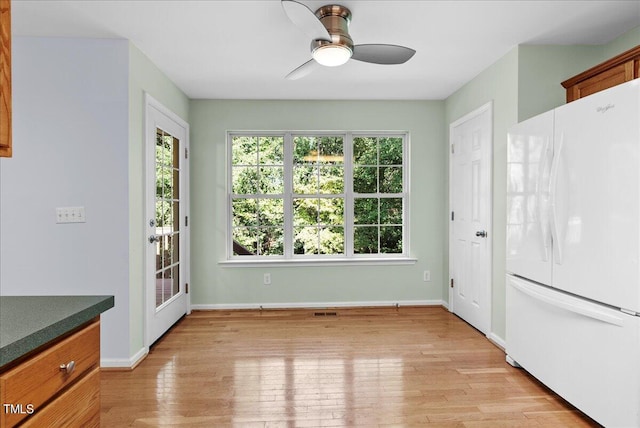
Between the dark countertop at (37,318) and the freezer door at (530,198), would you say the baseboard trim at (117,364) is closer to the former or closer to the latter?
the dark countertop at (37,318)

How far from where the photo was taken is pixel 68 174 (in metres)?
2.86

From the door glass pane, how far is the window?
70cm

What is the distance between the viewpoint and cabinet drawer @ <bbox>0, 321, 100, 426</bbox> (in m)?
0.94

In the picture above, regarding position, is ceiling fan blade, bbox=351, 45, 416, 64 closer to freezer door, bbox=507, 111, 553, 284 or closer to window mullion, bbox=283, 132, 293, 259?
freezer door, bbox=507, 111, 553, 284

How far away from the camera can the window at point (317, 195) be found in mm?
4619

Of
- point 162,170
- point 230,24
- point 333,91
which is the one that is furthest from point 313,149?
point 230,24

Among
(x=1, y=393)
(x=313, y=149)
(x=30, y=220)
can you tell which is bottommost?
(x=1, y=393)

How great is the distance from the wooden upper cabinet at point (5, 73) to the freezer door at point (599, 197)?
2.45 m

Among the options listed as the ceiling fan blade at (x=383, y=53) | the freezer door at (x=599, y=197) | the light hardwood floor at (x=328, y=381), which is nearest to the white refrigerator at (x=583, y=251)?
the freezer door at (x=599, y=197)

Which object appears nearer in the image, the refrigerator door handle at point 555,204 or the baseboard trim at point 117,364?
the refrigerator door handle at point 555,204

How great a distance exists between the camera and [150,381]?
8.86ft

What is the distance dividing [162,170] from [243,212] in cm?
122

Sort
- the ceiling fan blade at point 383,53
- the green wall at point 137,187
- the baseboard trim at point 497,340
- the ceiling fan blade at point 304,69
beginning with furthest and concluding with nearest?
the baseboard trim at point 497,340, the green wall at point 137,187, the ceiling fan blade at point 304,69, the ceiling fan blade at point 383,53

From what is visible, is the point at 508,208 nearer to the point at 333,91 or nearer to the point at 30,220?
the point at 333,91
